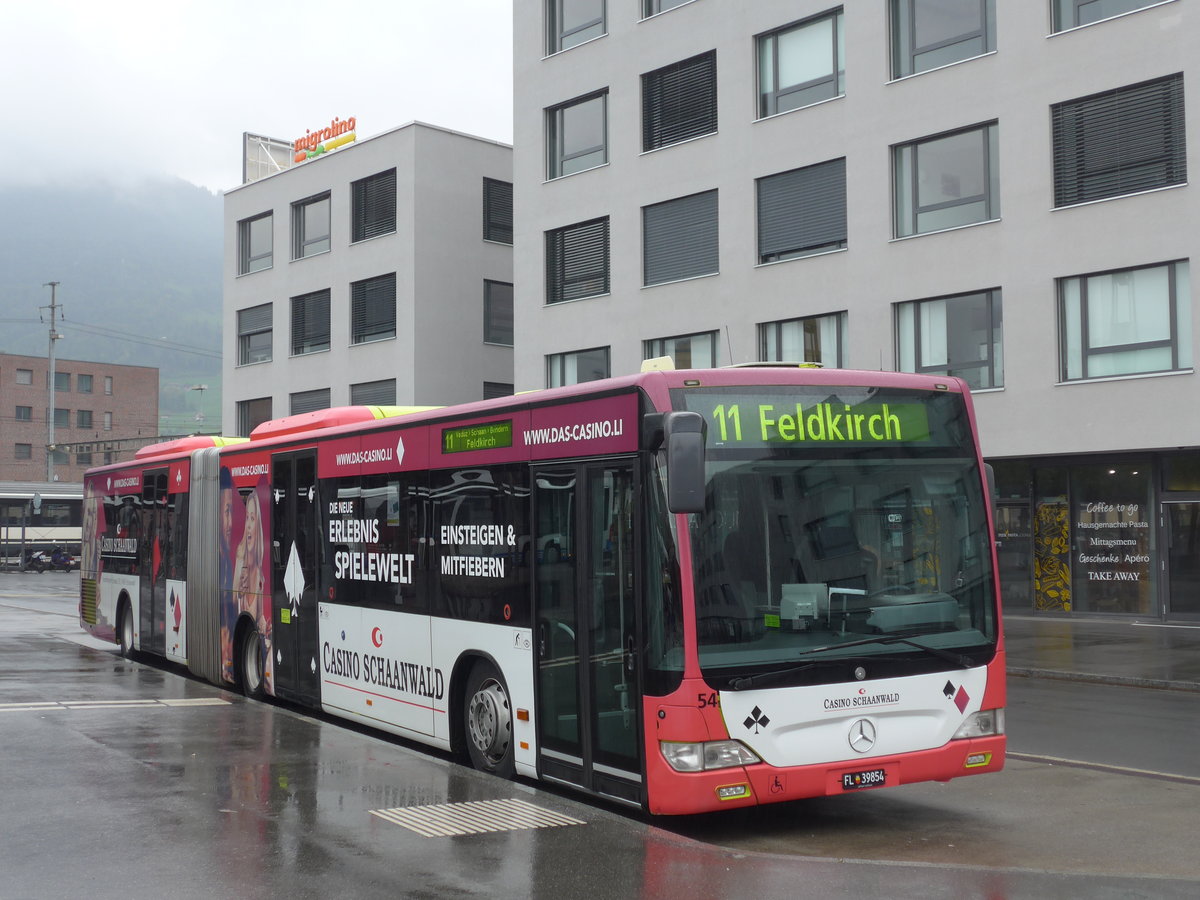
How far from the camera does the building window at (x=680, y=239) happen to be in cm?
3034

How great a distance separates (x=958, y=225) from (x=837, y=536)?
1990 cm

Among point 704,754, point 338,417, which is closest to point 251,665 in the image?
point 338,417

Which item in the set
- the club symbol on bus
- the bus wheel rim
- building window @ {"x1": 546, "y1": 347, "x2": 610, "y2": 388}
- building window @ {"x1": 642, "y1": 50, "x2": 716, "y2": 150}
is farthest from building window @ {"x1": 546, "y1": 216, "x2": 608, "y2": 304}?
the club symbol on bus

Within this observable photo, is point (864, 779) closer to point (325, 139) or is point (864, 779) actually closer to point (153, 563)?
point (153, 563)

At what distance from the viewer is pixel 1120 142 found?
23.7 metres

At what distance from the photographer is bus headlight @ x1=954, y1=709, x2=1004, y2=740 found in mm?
8031

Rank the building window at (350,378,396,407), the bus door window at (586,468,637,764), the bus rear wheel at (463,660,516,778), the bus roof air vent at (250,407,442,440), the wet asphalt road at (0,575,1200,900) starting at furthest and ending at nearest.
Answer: the building window at (350,378,396,407), the bus roof air vent at (250,407,442,440), the bus rear wheel at (463,660,516,778), the bus door window at (586,468,637,764), the wet asphalt road at (0,575,1200,900)

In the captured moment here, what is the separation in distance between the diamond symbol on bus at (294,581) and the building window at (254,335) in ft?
112

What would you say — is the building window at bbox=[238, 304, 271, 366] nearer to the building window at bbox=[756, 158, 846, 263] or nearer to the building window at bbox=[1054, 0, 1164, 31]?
the building window at bbox=[756, 158, 846, 263]

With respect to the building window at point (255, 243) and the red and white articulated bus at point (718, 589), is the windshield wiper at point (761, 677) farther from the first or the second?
the building window at point (255, 243)

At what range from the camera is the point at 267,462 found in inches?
554

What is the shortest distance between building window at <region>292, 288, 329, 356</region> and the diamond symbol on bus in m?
30.8

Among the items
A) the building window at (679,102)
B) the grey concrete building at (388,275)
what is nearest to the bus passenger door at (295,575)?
the building window at (679,102)

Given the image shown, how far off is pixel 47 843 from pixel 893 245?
22.6 metres
